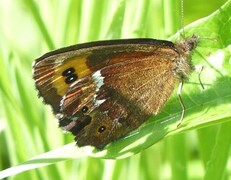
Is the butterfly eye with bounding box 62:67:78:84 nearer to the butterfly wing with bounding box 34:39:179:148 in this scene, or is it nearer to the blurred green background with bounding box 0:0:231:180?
the butterfly wing with bounding box 34:39:179:148

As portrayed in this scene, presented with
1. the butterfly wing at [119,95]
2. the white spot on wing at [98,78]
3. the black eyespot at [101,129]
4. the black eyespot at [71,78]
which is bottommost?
the black eyespot at [101,129]

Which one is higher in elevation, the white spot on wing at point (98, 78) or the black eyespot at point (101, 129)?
the white spot on wing at point (98, 78)

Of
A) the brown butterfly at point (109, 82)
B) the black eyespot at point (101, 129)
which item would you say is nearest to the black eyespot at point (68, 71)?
the brown butterfly at point (109, 82)

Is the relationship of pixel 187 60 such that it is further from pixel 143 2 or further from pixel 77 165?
pixel 77 165

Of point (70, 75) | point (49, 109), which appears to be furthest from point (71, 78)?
point (49, 109)

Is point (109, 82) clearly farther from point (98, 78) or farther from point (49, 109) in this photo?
point (49, 109)

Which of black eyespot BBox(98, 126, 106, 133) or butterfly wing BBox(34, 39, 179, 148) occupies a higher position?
butterfly wing BBox(34, 39, 179, 148)

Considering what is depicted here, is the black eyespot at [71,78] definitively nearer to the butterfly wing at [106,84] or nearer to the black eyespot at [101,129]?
the butterfly wing at [106,84]

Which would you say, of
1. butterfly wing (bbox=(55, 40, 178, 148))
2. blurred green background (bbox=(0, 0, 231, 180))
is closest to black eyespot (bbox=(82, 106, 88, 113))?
butterfly wing (bbox=(55, 40, 178, 148))
